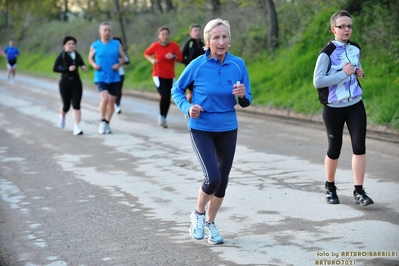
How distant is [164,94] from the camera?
1616 cm

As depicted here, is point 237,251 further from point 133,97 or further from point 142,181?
point 133,97

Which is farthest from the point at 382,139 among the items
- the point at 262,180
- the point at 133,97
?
the point at 133,97

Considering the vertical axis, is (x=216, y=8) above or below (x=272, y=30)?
above

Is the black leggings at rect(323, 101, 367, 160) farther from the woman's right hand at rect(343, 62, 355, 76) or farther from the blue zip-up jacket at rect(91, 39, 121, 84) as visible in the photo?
the blue zip-up jacket at rect(91, 39, 121, 84)

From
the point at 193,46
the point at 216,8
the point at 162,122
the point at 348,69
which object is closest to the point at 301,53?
the point at 193,46

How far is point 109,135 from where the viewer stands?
1507 centimetres

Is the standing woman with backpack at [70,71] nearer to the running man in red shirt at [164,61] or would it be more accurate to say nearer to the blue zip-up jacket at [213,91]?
the running man in red shirt at [164,61]

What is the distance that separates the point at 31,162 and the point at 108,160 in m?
1.13

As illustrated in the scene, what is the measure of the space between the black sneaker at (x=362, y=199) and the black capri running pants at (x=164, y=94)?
815cm

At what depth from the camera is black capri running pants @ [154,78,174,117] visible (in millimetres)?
16047

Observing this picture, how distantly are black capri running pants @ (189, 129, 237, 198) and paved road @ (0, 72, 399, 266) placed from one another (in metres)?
0.49

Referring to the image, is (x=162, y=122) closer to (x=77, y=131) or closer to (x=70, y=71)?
(x=77, y=131)

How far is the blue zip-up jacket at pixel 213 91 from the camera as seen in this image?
6832mm

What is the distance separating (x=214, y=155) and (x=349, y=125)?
1973 mm
